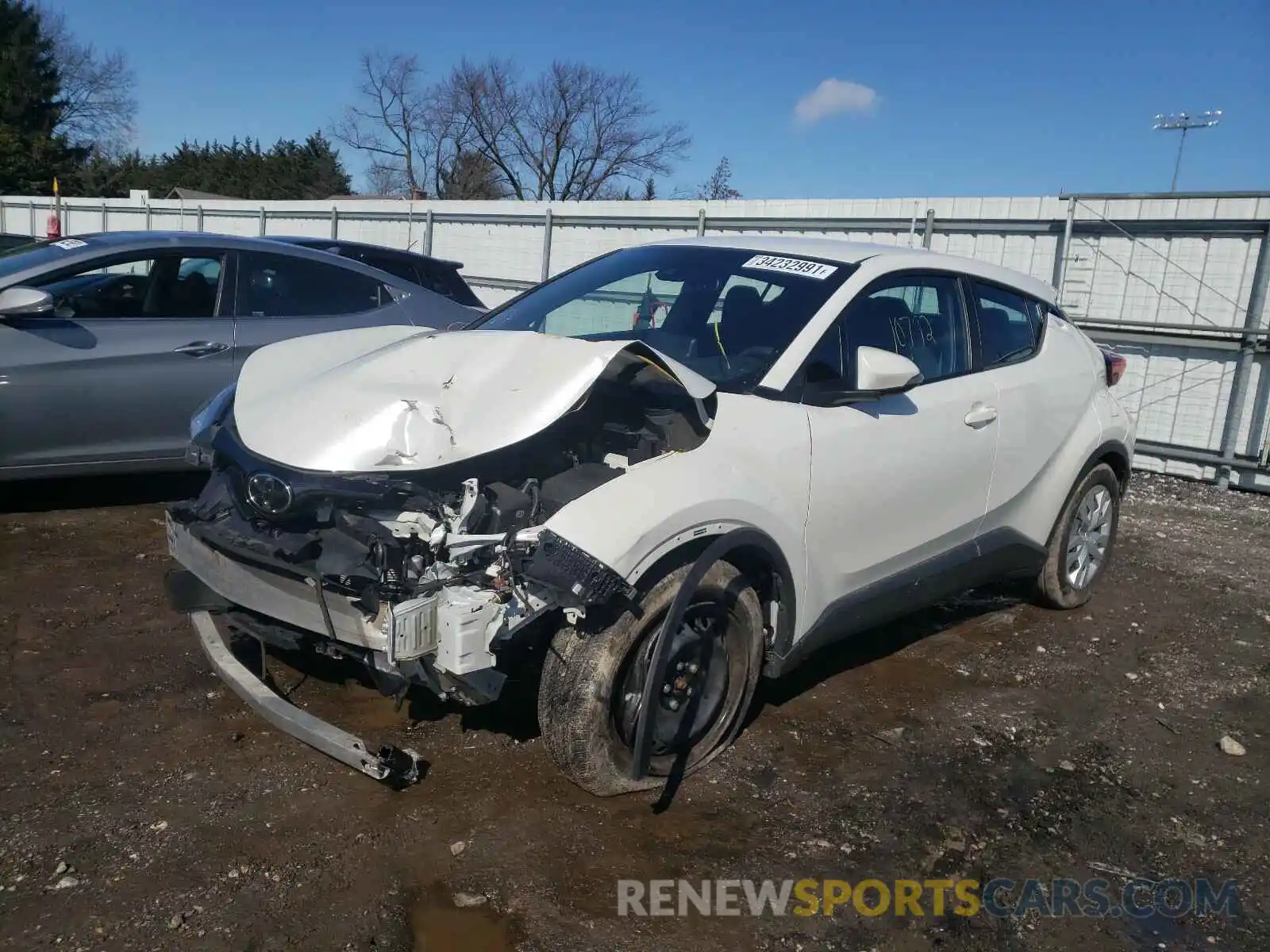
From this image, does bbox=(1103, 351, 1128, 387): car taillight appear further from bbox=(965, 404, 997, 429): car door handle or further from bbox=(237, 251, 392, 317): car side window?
bbox=(237, 251, 392, 317): car side window

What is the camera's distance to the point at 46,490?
609 centimetres

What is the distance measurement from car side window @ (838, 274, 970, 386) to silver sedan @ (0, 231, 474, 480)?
2642 millimetres

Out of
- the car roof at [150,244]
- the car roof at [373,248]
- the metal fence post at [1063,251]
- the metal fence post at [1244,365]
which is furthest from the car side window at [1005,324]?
the metal fence post at [1063,251]

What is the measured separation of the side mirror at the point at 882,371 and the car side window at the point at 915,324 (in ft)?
0.61

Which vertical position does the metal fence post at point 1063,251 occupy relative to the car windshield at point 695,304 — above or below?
above

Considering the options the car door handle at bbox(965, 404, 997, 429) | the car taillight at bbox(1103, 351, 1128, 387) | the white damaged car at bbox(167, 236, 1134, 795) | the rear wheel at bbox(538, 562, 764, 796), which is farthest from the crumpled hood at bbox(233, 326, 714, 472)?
the car taillight at bbox(1103, 351, 1128, 387)

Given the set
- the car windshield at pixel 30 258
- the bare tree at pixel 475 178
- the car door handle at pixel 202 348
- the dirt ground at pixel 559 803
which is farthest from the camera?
the bare tree at pixel 475 178

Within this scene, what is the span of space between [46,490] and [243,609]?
3.78 metres

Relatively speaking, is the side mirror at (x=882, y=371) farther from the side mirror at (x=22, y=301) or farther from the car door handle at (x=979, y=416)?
the side mirror at (x=22, y=301)

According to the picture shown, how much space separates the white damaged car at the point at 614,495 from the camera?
281 cm

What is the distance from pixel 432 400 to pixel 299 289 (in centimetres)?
354

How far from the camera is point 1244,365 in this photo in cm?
873

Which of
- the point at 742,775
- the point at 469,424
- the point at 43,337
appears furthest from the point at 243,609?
the point at 43,337

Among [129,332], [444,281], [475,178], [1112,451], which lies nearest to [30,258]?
[129,332]
